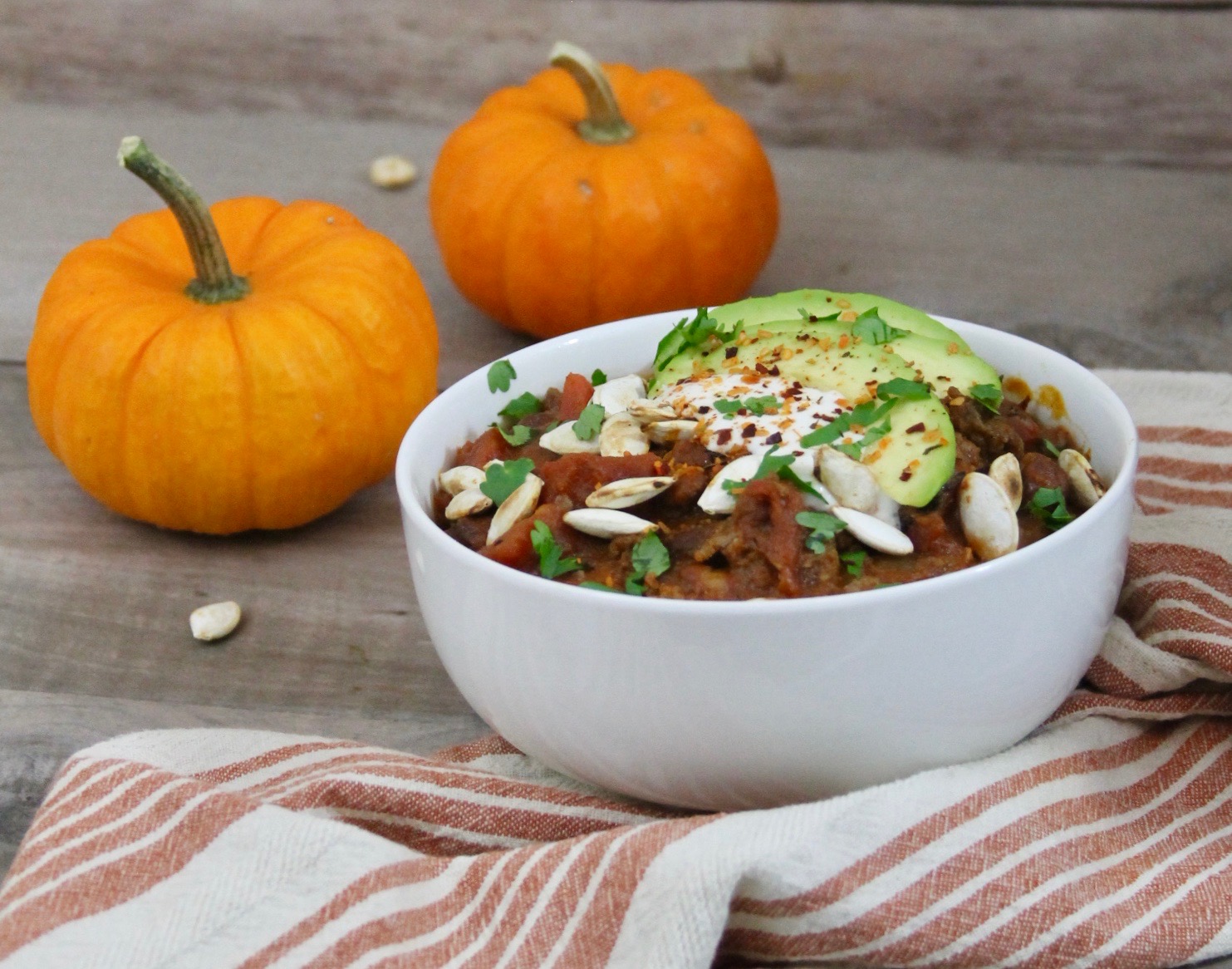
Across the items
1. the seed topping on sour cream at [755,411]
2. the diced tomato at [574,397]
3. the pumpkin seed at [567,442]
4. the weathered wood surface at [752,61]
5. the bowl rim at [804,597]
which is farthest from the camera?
the weathered wood surface at [752,61]

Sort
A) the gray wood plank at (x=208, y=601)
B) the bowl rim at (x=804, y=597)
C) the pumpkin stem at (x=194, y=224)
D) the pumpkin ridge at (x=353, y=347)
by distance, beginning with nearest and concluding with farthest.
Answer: the bowl rim at (x=804, y=597), the gray wood plank at (x=208, y=601), the pumpkin stem at (x=194, y=224), the pumpkin ridge at (x=353, y=347)

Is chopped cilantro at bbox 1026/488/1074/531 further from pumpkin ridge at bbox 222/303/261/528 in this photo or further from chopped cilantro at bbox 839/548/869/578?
pumpkin ridge at bbox 222/303/261/528

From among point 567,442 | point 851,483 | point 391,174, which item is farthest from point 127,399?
point 391,174

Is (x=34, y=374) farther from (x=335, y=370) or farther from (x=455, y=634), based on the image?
(x=455, y=634)

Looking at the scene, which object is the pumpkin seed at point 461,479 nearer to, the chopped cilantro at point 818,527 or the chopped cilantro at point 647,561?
the chopped cilantro at point 647,561

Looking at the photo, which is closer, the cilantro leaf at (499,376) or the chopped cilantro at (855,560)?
the chopped cilantro at (855,560)

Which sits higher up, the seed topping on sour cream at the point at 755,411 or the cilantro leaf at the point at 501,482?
the seed topping on sour cream at the point at 755,411

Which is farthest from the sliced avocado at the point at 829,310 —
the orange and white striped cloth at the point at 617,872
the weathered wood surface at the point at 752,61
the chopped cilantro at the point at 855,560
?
the weathered wood surface at the point at 752,61
